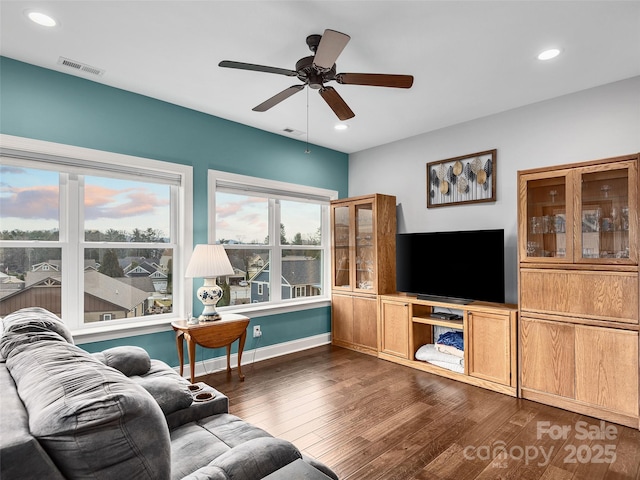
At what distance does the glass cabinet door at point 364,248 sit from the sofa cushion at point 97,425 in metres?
3.76

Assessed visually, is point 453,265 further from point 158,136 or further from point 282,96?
point 158,136

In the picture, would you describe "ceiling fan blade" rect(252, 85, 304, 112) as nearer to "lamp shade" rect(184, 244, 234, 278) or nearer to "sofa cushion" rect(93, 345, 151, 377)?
"lamp shade" rect(184, 244, 234, 278)

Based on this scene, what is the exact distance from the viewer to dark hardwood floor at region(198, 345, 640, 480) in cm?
218

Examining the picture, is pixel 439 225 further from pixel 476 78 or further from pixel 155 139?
pixel 155 139

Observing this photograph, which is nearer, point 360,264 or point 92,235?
point 92,235

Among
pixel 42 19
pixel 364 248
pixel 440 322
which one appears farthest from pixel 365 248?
pixel 42 19

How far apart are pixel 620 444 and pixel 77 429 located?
3128 millimetres

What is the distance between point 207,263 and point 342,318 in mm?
2125

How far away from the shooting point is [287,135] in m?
4.52

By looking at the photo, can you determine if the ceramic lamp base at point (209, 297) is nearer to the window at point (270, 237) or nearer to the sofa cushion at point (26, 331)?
the window at point (270, 237)

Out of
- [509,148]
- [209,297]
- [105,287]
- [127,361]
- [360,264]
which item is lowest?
[127,361]

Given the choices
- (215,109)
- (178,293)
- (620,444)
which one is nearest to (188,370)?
(178,293)

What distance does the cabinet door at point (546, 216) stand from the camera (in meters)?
2.96

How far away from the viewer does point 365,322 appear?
4566 millimetres
